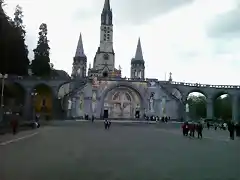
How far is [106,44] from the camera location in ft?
275

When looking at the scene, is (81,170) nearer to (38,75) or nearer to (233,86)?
(38,75)

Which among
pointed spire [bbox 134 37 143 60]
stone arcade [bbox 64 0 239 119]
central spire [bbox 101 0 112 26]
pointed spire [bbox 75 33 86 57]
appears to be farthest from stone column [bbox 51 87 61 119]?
pointed spire [bbox 134 37 143 60]

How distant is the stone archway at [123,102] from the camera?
68.3 m

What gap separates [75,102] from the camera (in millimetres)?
65250

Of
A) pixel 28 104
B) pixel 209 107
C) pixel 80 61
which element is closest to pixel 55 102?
pixel 28 104

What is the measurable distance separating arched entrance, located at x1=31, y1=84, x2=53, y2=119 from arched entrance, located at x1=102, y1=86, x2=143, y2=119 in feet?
37.9

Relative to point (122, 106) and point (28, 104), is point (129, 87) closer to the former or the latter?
point (122, 106)

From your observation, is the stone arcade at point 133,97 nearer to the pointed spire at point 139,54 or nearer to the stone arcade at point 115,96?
the stone arcade at point 115,96

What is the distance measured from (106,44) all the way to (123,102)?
2012cm

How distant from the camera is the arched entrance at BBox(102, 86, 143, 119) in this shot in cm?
6875

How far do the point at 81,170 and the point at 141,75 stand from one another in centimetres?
8110

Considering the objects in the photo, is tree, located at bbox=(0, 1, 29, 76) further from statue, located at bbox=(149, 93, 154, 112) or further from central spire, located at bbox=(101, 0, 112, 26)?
central spire, located at bbox=(101, 0, 112, 26)

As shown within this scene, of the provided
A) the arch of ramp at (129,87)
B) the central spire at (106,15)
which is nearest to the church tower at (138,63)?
the central spire at (106,15)

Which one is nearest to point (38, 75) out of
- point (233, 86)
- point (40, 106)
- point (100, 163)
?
point (40, 106)
